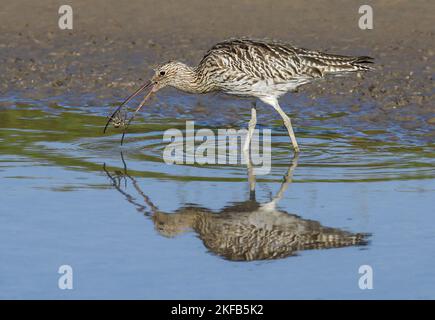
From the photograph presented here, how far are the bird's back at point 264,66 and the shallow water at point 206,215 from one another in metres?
0.73

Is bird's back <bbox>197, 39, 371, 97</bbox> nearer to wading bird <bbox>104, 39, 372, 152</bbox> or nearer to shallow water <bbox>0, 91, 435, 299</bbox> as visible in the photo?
wading bird <bbox>104, 39, 372, 152</bbox>

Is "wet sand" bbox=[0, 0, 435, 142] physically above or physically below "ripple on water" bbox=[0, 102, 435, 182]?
above

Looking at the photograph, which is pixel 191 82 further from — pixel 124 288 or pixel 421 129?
pixel 124 288

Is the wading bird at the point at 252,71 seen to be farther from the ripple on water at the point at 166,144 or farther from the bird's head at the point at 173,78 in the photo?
the ripple on water at the point at 166,144

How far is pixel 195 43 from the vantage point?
1797 centimetres

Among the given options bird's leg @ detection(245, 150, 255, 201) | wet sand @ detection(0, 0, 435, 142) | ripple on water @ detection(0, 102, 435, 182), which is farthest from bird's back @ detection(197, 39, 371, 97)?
bird's leg @ detection(245, 150, 255, 201)

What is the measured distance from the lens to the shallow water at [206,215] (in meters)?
8.08

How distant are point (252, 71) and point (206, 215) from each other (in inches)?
157

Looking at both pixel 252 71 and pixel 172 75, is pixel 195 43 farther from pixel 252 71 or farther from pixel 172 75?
pixel 252 71

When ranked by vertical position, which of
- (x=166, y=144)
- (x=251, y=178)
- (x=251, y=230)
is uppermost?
(x=166, y=144)

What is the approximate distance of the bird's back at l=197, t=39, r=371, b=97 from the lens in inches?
529

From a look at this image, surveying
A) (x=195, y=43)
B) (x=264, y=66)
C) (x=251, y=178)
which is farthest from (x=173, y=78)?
(x=195, y=43)

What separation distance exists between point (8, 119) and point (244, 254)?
6.60 meters

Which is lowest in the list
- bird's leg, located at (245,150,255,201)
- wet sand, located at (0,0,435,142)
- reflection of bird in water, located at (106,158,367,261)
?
reflection of bird in water, located at (106,158,367,261)
